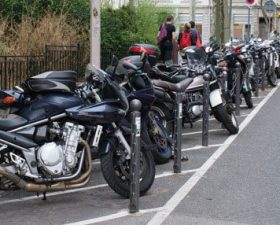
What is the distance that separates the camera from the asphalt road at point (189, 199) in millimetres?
5637

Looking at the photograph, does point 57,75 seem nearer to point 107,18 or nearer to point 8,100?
point 8,100

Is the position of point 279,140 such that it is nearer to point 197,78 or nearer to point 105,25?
point 197,78

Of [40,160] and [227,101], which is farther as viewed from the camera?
[227,101]

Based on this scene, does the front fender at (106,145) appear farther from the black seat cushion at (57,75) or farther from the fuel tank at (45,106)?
the black seat cushion at (57,75)

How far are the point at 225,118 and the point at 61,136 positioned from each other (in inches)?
174

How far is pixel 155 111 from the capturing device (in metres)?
8.25

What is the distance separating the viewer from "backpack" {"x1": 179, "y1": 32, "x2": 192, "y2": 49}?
18.3m

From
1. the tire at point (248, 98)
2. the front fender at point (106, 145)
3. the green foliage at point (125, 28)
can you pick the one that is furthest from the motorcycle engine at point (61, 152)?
the green foliage at point (125, 28)

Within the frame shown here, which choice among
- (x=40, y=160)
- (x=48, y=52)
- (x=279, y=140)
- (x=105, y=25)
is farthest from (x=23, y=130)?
(x=105, y=25)

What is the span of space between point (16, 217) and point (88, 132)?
1078mm

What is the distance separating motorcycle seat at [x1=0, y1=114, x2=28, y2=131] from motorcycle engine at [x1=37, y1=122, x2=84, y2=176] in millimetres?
292

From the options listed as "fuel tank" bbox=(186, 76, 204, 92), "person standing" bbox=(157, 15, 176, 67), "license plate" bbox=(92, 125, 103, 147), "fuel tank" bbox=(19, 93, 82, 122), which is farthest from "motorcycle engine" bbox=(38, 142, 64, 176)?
"person standing" bbox=(157, 15, 176, 67)

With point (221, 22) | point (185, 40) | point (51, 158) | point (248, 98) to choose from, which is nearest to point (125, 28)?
point (185, 40)

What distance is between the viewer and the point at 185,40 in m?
18.5
